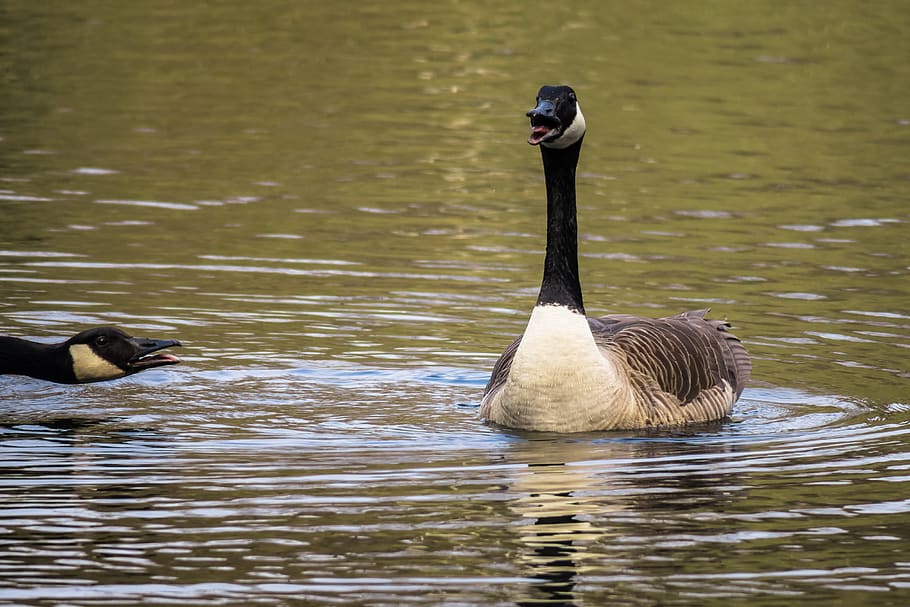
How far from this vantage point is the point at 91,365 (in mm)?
12203

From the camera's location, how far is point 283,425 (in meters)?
11.0

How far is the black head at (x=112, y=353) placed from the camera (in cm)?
1212

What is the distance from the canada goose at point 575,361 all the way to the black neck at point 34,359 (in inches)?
125

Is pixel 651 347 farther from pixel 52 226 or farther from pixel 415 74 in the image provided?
pixel 415 74

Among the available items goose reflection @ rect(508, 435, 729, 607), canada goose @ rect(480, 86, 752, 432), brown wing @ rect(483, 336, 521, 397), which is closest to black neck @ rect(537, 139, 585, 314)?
canada goose @ rect(480, 86, 752, 432)

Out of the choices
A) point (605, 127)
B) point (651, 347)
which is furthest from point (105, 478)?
point (605, 127)

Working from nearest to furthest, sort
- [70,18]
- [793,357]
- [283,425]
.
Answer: [283,425] < [793,357] < [70,18]

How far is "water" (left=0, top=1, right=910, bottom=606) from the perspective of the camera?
26.9 feet

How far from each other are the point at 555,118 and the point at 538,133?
146 millimetres

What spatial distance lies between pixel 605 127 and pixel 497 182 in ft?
15.3

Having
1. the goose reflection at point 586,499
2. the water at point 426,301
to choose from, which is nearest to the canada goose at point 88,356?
the water at point 426,301

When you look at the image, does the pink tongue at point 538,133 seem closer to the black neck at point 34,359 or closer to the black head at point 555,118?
the black head at point 555,118

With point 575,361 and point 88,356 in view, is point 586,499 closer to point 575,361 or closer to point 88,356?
point 575,361

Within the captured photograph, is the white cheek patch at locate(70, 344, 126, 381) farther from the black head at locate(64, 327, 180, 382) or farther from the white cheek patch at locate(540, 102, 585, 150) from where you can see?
the white cheek patch at locate(540, 102, 585, 150)
